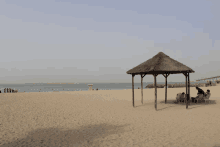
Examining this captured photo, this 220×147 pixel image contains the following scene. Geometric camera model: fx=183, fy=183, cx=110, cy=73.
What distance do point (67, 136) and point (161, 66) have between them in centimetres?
798

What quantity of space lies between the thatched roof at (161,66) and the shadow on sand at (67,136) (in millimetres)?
5158

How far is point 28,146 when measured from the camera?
655cm

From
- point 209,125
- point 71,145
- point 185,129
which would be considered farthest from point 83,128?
point 209,125

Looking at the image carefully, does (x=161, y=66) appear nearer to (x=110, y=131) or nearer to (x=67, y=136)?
(x=110, y=131)

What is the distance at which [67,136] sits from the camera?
301 inches

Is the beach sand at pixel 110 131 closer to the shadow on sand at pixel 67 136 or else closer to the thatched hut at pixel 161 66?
the shadow on sand at pixel 67 136

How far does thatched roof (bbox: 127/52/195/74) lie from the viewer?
40.8ft

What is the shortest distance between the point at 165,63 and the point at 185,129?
5.78m

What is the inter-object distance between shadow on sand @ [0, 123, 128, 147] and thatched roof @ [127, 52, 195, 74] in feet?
16.9

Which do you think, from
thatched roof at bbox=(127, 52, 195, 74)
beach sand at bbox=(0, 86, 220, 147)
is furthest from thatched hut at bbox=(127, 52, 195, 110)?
beach sand at bbox=(0, 86, 220, 147)

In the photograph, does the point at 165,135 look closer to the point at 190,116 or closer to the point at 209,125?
the point at 209,125

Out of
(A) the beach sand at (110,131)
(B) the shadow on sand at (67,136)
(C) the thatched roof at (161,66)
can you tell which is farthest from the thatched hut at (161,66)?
(B) the shadow on sand at (67,136)

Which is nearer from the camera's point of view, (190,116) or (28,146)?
(28,146)

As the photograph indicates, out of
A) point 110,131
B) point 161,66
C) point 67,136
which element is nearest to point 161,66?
point 161,66
